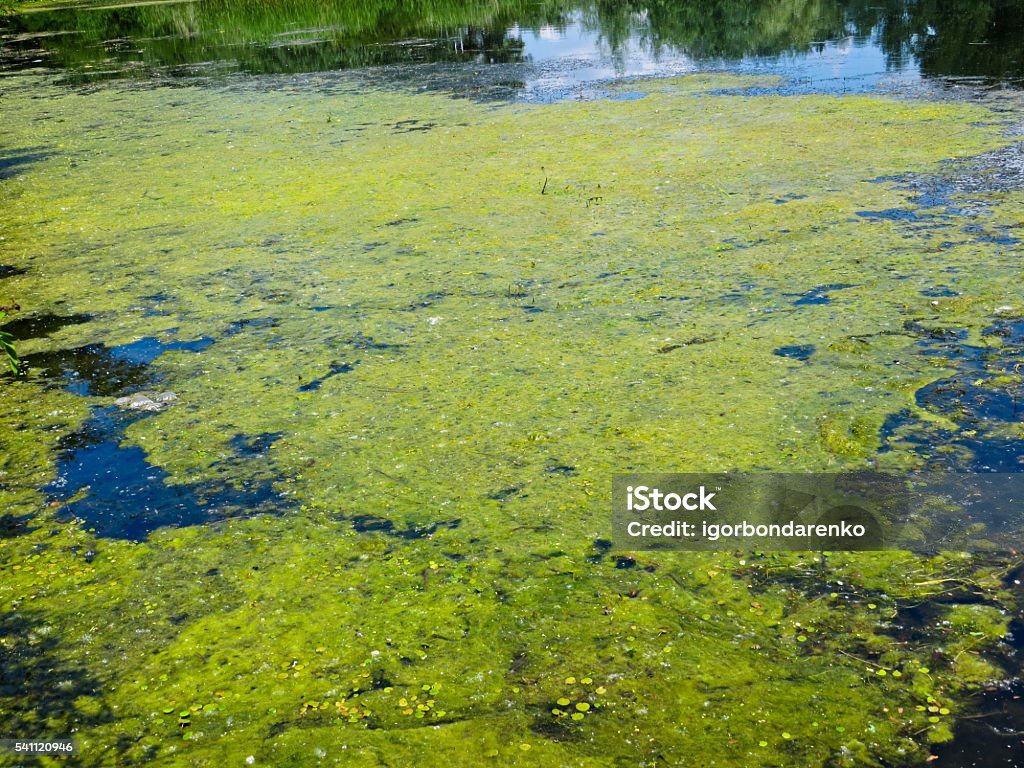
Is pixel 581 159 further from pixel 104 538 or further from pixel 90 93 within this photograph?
pixel 90 93

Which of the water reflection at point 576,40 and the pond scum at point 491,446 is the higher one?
the water reflection at point 576,40

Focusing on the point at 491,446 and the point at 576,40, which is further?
the point at 576,40

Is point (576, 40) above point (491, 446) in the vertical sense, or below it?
above

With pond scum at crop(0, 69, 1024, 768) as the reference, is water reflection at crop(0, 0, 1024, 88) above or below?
above

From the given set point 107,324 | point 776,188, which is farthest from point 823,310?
point 107,324

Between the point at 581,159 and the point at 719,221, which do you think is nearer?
the point at 719,221

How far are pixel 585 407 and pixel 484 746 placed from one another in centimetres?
155

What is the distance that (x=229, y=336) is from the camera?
13.8 feet

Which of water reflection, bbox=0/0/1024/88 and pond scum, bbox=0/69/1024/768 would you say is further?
water reflection, bbox=0/0/1024/88

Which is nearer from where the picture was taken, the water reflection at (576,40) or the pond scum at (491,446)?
the pond scum at (491,446)

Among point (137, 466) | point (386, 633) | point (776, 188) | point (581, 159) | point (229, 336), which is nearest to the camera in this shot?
point (386, 633)

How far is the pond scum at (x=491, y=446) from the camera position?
2074 millimetres

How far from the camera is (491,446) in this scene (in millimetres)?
3145

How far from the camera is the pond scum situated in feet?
6.81
